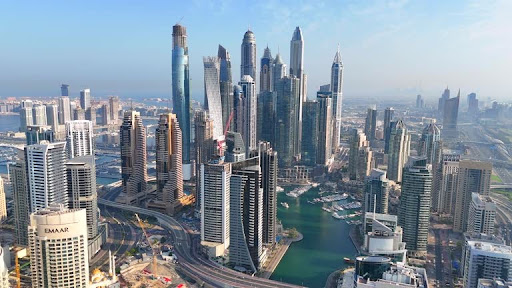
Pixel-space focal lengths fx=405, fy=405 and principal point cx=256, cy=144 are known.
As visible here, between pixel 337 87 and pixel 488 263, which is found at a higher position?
pixel 337 87

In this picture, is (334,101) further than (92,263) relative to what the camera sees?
Yes

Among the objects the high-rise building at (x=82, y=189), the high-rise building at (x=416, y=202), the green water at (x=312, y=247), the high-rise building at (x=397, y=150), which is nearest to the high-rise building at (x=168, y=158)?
the high-rise building at (x=82, y=189)

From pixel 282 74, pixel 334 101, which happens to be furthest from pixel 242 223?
pixel 334 101

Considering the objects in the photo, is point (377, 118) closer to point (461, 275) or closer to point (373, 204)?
point (373, 204)

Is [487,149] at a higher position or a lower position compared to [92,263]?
higher

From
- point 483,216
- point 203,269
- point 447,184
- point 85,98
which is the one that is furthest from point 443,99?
point 85,98

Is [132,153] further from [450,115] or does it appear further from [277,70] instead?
[450,115]
